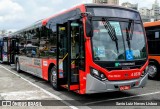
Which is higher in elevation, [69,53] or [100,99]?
[69,53]

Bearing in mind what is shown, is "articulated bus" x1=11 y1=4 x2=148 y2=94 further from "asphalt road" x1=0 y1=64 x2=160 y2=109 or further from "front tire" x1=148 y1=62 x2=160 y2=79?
"front tire" x1=148 y1=62 x2=160 y2=79

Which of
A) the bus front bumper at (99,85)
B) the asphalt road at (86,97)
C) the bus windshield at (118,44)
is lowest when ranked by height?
the asphalt road at (86,97)

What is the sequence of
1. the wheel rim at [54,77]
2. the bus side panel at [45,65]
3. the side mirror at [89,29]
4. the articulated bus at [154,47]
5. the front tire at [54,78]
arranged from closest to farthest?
1. the side mirror at [89,29]
2. the front tire at [54,78]
3. the wheel rim at [54,77]
4. the bus side panel at [45,65]
5. the articulated bus at [154,47]

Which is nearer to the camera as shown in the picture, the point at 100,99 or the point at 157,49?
the point at 100,99

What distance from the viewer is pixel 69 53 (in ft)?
28.8

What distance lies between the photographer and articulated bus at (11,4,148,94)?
26.1 feet

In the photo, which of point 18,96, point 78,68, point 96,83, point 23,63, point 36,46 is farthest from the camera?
point 23,63

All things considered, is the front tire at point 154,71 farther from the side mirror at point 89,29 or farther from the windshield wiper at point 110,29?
the side mirror at point 89,29

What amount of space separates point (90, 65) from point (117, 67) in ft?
2.78

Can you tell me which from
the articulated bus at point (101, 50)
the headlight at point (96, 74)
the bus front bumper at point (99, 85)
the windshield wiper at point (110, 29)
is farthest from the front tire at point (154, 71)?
the headlight at point (96, 74)

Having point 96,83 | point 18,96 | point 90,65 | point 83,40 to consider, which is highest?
point 83,40

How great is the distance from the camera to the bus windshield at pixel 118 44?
8.04 metres

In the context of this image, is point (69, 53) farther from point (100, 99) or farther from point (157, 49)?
point (157, 49)

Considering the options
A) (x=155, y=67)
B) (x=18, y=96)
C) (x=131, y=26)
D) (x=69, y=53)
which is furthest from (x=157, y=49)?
(x=18, y=96)
